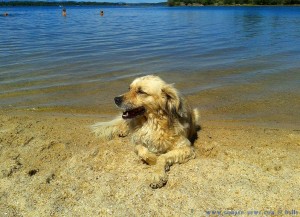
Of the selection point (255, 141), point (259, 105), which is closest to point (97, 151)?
point (255, 141)

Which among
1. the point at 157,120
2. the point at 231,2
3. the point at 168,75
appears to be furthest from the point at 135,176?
the point at 231,2

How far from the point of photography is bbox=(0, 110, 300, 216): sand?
11.5 ft

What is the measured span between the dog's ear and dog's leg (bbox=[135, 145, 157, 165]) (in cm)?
69

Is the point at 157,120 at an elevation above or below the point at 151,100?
below

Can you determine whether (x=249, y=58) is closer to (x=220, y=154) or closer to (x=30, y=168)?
(x=220, y=154)

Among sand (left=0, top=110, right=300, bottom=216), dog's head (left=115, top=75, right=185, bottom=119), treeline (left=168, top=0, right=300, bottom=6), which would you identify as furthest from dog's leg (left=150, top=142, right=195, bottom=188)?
treeline (left=168, top=0, right=300, bottom=6)

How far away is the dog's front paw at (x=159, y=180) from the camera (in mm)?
3912

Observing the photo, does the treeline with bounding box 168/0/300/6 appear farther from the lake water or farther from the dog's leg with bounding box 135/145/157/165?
the dog's leg with bounding box 135/145/157/165

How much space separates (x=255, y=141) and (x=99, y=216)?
10.3 ft

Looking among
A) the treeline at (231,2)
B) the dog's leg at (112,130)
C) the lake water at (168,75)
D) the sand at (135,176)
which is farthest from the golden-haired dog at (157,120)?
the treeline at (231,2)

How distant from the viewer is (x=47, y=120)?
6.31 m

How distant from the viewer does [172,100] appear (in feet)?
15.0

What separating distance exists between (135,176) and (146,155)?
487mm

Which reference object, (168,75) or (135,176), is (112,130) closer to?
(135,176)
